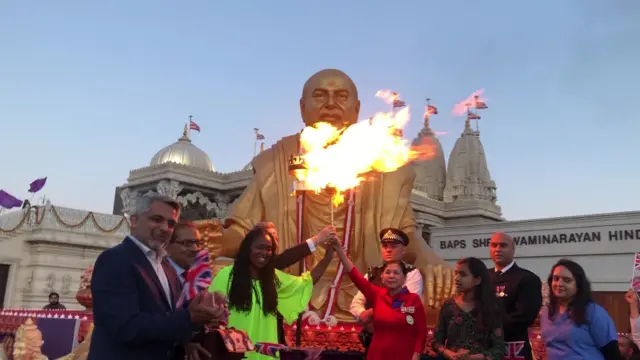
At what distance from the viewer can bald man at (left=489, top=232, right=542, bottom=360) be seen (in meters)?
3.96

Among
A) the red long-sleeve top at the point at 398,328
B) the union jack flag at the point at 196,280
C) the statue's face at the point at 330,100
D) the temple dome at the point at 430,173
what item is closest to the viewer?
the union jack flag at the point at 196,280

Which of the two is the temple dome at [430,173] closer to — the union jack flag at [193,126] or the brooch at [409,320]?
the union jack flag at [193,126]

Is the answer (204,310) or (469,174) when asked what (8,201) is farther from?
(469,174)

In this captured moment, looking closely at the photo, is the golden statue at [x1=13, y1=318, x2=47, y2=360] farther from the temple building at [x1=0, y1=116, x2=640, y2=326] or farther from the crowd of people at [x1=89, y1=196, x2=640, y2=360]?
the temple building at [x1=0, y1=116, x2=640, y2=326]

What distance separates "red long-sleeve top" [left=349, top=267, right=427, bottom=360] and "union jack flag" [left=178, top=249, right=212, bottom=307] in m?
1.55

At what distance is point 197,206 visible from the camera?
41.0m

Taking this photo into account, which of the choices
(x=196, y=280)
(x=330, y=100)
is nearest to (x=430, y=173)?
(x=330, y=100)

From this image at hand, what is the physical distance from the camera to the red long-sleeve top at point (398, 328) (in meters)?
3.66

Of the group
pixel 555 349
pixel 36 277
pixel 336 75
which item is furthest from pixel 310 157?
pixel 36 277

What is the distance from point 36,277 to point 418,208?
25910 mm

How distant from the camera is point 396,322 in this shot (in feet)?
12.1

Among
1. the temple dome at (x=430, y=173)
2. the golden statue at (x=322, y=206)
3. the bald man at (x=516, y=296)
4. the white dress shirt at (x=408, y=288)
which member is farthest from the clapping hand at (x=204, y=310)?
the temple dome at (x=430, y=173)

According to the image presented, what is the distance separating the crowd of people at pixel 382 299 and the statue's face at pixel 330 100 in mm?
3121

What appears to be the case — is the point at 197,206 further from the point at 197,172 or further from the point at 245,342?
the point at 245,342
